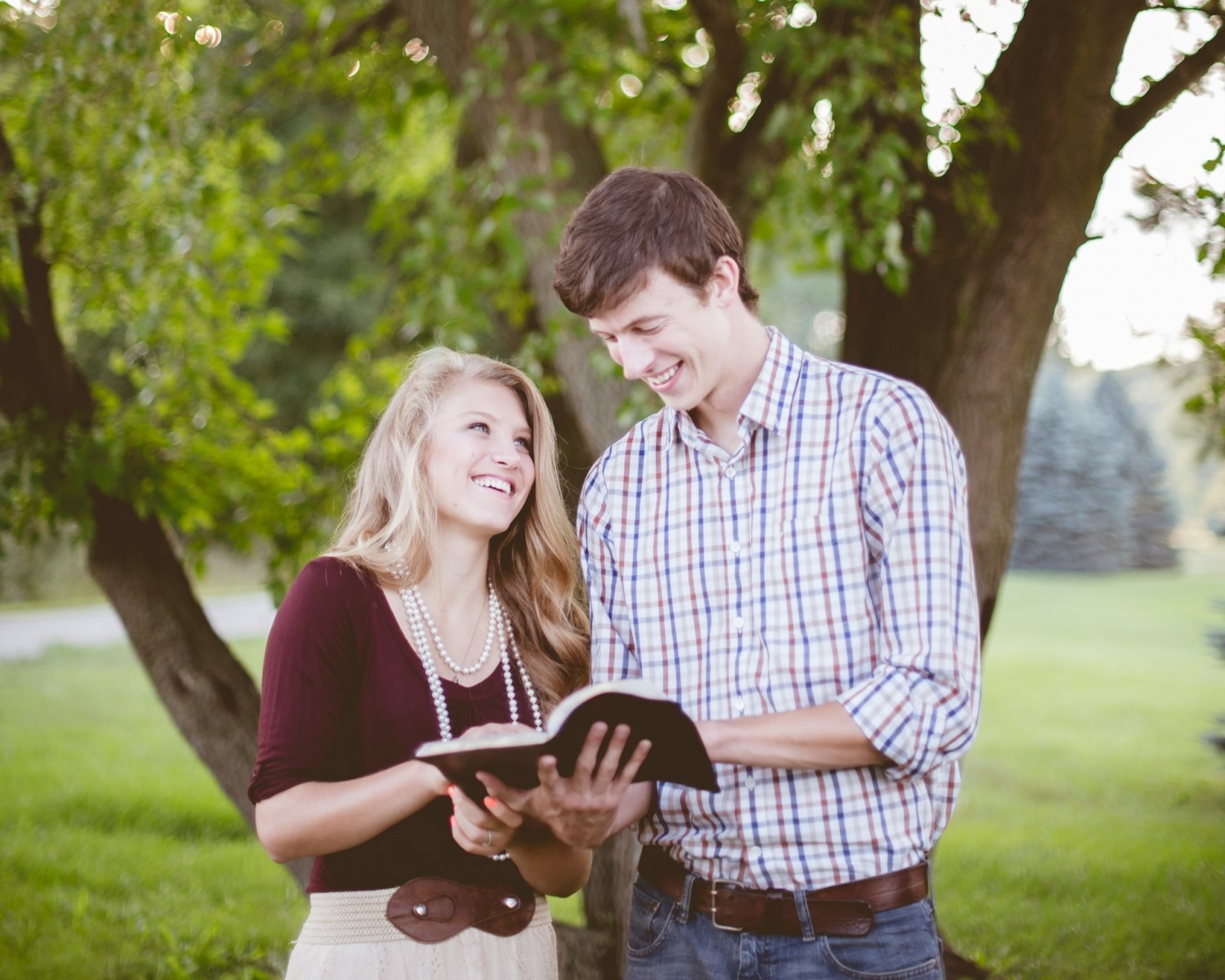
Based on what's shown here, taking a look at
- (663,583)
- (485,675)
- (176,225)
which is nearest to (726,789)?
(663,583)

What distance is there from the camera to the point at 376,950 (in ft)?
6.83

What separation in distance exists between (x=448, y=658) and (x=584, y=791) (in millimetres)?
550

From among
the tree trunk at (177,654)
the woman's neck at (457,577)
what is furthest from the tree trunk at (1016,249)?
the tree trunk at (177,654)

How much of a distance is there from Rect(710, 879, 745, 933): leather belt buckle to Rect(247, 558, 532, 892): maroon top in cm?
45

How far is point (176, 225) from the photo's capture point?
4199 millimetres

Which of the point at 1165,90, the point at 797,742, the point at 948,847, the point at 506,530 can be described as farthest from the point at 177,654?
the point at 948,847

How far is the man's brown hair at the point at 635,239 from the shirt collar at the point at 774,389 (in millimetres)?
186

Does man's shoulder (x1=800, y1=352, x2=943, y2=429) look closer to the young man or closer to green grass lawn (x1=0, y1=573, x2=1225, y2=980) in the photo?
the young man

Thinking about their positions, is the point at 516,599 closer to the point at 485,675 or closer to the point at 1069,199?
the point at 485,675

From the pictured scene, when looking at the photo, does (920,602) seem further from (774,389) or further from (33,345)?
(33,345)

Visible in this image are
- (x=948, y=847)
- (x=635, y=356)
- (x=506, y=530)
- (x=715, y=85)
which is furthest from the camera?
(x=948, y=847)

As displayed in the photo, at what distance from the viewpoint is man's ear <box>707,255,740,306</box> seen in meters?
2.07

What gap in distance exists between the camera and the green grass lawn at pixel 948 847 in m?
4.66

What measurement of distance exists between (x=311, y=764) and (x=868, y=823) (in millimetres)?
972
